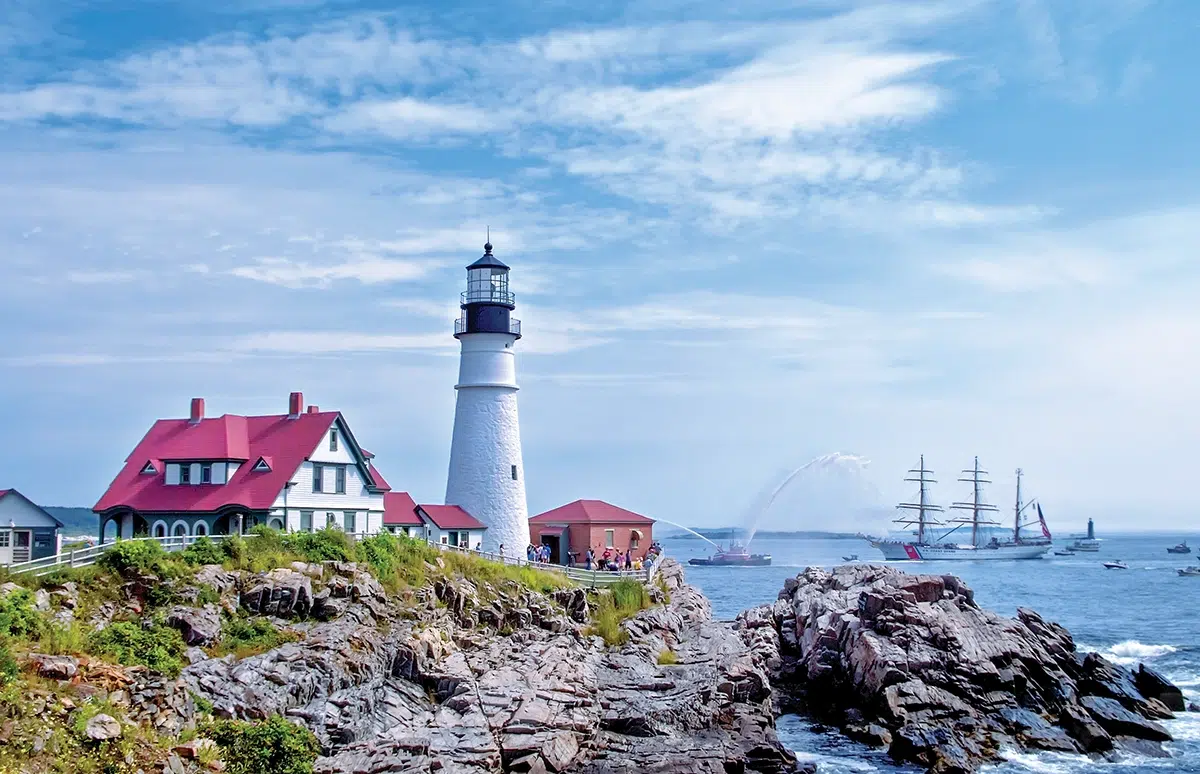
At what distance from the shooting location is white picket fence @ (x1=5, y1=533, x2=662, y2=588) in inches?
1069

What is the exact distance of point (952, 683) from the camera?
113 ft

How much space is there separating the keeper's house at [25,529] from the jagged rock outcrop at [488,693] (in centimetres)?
967

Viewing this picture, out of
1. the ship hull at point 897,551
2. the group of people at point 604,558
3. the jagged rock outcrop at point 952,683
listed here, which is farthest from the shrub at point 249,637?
the ship hull at point 897,551

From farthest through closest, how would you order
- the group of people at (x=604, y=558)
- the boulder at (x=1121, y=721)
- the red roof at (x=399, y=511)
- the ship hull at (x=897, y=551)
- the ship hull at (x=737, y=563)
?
the ship hull at (x=897, y=551) → the ship hull at (x=737, y=563) → the group of people at (x=604, y=558) → the red roof at (x=399, y=511) → the boulder at (x=1121, y=721)

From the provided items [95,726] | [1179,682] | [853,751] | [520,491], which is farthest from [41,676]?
[1179,682]

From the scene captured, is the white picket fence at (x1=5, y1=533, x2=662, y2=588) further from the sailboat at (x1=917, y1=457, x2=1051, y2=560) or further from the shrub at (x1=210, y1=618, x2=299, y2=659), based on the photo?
the sailboat at (x1=917, y1=457, x2=1051, y2=560)

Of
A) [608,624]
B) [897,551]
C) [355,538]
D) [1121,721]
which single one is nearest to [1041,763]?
[1121,721]

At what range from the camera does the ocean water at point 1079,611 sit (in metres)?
30.7

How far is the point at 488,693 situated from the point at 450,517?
1589 cm

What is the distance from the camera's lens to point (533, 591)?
3809 cm

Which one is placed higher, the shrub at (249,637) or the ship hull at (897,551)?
the shrub at (249,637)

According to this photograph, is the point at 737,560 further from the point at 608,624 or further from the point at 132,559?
the point at 132,559

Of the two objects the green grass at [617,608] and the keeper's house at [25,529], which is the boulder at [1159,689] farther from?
the keeper's house at [25,529]

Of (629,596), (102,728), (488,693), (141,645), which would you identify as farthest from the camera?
(629,596)
